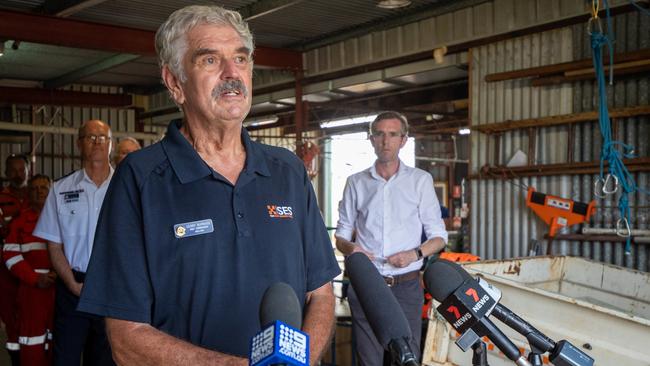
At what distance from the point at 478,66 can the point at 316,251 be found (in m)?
5.97

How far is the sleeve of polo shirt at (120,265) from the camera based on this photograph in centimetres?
159

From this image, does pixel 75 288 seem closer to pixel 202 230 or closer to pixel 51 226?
pixel 51 226

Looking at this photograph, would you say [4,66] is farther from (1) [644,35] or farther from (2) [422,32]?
(1) [644,35]

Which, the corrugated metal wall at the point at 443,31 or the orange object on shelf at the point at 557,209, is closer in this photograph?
the orange object on shelf at the point at 557,209

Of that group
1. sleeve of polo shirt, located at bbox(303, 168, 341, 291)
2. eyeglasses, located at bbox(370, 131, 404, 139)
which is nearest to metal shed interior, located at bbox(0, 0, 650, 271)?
eyeglasses, located at bbox(370, 131, 404, 139)

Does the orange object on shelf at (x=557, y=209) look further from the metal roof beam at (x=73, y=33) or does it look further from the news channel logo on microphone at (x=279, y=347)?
the news channel logo on microphone at (x=279, y=347)

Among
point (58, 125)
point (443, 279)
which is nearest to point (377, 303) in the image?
point (443, 279)

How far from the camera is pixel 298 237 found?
1.86 m

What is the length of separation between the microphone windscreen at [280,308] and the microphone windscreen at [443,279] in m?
0.43

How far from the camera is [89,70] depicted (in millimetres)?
11078

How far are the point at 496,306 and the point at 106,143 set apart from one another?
362 cm

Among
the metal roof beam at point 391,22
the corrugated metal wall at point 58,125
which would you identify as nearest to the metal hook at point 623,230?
the metal roof beam at point 391,22

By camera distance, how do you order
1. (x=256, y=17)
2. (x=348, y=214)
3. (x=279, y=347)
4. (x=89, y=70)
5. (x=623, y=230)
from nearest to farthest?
1. (x=279, y=347)
2. (x=348, y=214)
3. (x=623, y=230)
4. (x=256, y=17)
5. (x=89, y=70)

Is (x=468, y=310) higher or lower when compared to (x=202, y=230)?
lower
